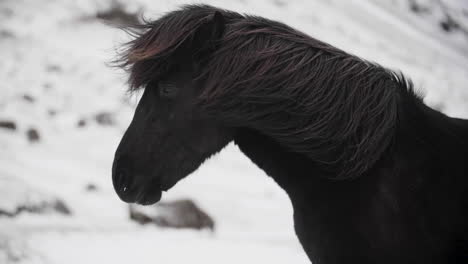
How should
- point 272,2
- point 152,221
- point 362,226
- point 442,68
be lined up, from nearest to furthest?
point 362,226 < point 152,221 < point 442,68 < point 272,2

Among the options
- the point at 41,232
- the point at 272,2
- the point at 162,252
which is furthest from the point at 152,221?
the point at 272,2

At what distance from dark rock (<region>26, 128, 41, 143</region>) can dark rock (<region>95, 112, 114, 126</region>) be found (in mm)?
893

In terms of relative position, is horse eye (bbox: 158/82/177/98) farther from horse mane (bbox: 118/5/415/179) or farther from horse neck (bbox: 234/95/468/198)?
horse neck (bbox: 234/95/468/198)

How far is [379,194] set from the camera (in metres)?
1.55

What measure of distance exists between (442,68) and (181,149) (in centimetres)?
994

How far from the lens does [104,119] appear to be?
6.13m

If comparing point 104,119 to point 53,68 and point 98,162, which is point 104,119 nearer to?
point 98,162

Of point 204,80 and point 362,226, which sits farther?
point 204,80

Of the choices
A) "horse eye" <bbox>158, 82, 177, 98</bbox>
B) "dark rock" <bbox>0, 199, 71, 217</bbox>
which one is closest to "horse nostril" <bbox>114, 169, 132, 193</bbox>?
"horse eye" <bbox>158, 82, 177, 98</bbox>

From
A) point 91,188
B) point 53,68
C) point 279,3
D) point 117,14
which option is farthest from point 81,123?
point 279,3

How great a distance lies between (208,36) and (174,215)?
9.33 ft

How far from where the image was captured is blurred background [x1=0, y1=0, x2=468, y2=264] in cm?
356

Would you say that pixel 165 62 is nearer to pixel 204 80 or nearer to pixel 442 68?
pixel 204 80

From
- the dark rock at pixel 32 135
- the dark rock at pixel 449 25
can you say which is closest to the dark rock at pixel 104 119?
the dark rock at pixel 32 135
